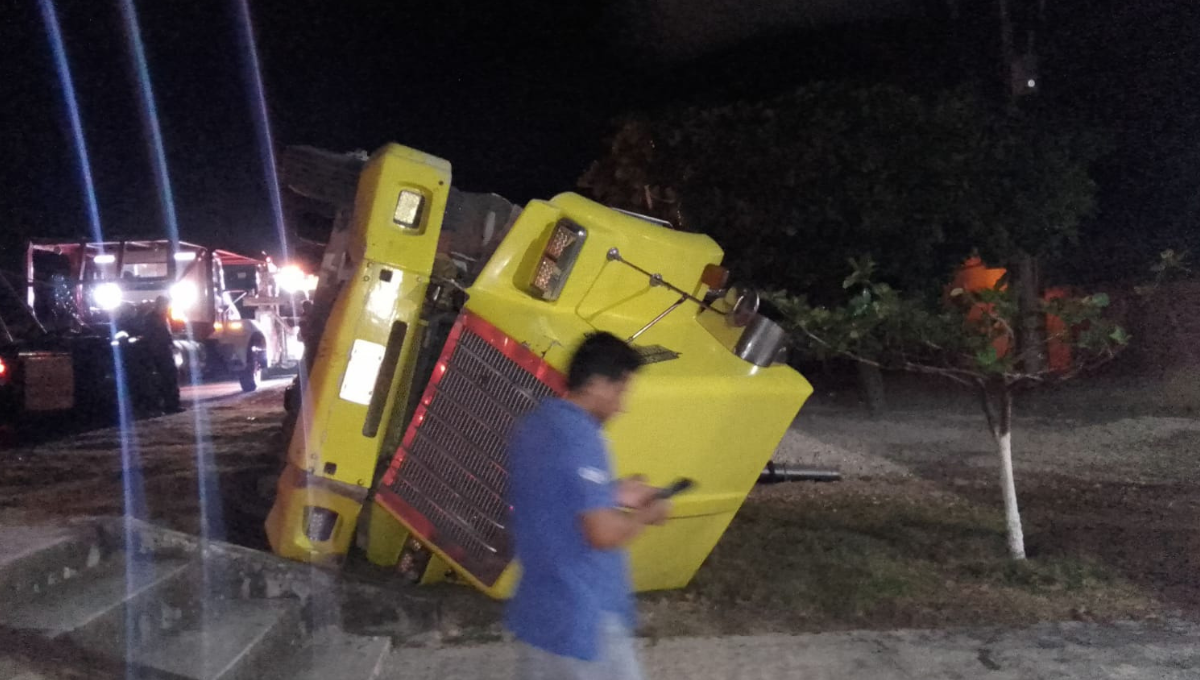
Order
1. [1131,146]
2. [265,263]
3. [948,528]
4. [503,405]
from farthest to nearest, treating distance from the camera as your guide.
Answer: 1. [265,263]
2. [1131,146]
3. [948,528]
4. [503,405]

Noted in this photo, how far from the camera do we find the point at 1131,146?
15375 mm

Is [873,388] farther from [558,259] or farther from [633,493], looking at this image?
[633,493]

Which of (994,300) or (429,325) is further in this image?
(994,300)

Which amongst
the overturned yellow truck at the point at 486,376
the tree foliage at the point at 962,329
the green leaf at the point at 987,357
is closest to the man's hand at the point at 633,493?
the overturned yellow truck at the point at 486,376

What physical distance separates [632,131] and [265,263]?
1018cm

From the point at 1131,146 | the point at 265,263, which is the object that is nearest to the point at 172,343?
the point at 265,263

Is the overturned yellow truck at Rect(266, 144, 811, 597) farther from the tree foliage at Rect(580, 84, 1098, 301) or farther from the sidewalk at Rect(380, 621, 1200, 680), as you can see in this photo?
the tree foliage at Rect(580, 84, 1098, 301)

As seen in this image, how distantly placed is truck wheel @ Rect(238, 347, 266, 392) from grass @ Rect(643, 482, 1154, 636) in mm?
13686

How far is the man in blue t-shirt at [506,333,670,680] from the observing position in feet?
8.38

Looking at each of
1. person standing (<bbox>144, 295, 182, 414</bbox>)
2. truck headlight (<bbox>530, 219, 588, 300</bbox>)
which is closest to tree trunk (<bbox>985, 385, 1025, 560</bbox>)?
truck headlight (<bbox>530, 219, 588, 300</bbox>)

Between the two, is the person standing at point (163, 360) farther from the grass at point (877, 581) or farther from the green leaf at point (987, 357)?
the green leaf at point (987, 357)

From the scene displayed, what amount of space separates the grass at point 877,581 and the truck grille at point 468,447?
111 centimetres

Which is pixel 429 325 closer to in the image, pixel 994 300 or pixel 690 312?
pixel 690 312

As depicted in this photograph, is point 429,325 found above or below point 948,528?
above
